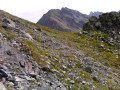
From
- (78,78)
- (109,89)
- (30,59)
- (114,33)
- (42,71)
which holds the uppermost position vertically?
(114,33)

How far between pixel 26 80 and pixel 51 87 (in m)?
2.40

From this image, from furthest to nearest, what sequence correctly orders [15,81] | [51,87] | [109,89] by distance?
[109,89] < [51,87] < [15,81]

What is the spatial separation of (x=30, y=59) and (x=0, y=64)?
165 inches

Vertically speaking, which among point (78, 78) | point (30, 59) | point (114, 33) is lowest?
point (78, 78)

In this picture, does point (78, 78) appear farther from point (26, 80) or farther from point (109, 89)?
point (26, 80)

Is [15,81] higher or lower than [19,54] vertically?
lower

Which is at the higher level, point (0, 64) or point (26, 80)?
point (0, 64)

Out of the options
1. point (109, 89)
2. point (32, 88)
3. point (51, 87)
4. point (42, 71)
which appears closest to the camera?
point (32, 88)

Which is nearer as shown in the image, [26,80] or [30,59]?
A: [26,80]

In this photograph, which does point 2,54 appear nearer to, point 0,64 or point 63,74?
point 0,64

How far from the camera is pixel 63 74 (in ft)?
47.1

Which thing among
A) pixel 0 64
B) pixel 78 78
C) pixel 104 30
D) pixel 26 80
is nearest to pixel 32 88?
pixel 26 80

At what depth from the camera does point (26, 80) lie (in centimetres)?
985

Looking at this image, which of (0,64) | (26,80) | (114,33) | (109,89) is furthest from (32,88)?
(114,33)
